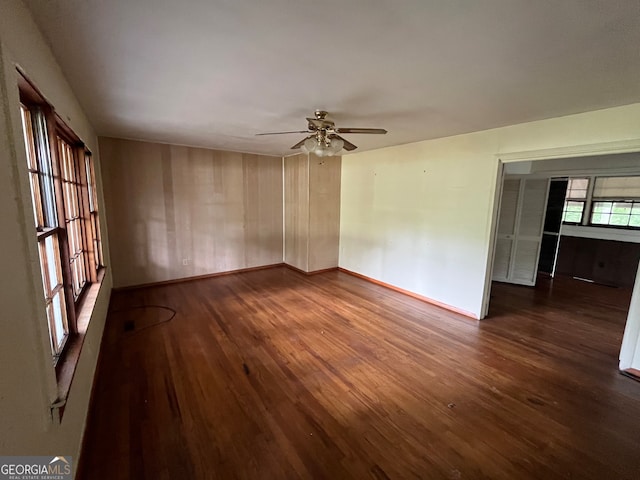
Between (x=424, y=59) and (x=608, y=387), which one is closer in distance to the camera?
(x=424, y=59)

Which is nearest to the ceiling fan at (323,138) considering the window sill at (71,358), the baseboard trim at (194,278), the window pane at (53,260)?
the window pane at (53,260)

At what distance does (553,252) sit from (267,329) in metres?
5.82

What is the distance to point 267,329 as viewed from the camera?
126 inches

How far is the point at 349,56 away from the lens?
5.32 ft

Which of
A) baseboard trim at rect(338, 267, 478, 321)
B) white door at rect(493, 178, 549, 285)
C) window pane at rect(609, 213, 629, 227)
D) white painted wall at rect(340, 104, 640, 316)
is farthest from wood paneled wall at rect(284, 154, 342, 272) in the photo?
window pane at rect(609, 213, 629, 227)

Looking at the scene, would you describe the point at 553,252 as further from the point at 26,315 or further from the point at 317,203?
the point at 26,315

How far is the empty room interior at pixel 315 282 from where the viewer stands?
126 cm

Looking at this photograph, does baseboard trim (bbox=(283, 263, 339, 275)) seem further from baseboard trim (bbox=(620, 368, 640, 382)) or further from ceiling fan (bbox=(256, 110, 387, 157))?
baseboard trim (bbox=(620, 368, 640, 382))

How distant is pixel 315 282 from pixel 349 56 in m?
3.90

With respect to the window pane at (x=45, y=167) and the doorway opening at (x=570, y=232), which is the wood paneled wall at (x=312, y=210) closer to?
the doorway opening at (x=570, y=232)

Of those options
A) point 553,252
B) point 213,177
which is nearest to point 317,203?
point 213,177

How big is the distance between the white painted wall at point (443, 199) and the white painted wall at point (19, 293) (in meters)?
4.01

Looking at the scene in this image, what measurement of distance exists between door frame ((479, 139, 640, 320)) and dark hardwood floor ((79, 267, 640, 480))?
76 cm

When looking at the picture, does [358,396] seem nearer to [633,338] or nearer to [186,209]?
[633,338]
